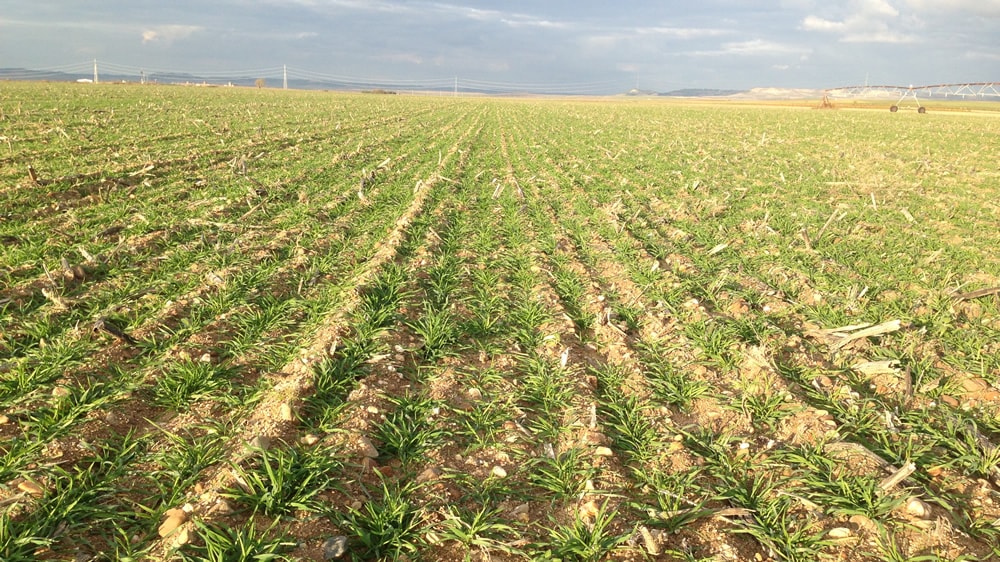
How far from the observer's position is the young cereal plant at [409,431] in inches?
135

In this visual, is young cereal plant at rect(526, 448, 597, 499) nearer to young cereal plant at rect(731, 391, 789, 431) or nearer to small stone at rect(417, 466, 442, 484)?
small stone at rect(417, 466, 442, 484)

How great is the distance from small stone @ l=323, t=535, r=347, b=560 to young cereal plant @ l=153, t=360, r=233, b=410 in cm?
169

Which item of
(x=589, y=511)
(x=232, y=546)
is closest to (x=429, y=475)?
(x=589, y=511)

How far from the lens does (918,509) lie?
9.48 ft

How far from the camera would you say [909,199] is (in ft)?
38.8

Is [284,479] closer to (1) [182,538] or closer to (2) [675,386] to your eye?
(1) [182,538]

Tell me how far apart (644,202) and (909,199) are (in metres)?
6.58

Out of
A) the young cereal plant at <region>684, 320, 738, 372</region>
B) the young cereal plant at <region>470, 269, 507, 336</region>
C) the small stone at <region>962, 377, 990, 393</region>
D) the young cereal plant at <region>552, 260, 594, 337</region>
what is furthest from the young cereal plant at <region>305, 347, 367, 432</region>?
the small stone at <region>962, 377, 990, 393</region>

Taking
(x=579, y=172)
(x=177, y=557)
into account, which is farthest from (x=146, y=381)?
(x=579, y=172)

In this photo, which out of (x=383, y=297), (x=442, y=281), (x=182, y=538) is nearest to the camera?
(x=182, y=538)

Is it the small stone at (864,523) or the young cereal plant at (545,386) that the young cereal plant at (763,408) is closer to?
the small stone at (864,523)

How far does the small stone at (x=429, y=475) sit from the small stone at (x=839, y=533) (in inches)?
91.3

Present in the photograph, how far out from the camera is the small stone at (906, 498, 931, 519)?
113 inches

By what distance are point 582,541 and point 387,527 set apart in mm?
1094
